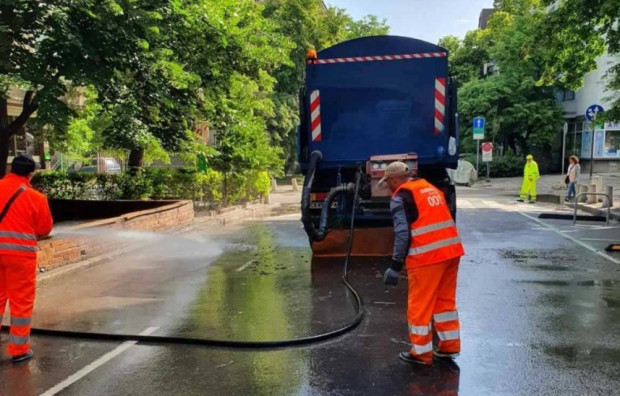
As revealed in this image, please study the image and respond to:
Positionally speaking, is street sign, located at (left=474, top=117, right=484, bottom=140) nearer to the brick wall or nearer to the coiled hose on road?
the brick wall

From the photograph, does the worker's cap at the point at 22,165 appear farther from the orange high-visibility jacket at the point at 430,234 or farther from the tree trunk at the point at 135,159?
the tree trunk at the point at 135,159

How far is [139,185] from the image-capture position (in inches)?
599

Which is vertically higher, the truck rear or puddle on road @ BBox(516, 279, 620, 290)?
the truck rear

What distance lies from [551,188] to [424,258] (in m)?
24.0

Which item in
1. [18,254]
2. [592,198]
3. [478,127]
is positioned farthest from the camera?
[478,127]

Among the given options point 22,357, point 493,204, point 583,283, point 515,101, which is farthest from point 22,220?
point 515,101

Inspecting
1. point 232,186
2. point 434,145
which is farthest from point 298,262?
point 232,186

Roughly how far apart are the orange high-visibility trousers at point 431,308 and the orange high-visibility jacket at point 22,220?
3.22 meters

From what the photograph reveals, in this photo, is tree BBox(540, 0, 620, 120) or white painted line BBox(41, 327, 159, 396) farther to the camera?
tree BBox(540, 0, 620, 120)

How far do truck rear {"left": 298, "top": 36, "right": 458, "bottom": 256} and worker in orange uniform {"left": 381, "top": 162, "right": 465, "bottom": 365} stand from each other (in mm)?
3898

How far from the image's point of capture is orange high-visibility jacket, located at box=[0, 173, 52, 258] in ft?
15.3

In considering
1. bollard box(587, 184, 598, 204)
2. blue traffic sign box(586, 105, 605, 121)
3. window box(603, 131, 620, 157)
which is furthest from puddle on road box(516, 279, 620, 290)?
window box(603, 131, 620, 157)

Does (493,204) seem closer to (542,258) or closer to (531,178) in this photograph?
(531,178)

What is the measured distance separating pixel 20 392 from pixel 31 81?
5089 millimetres
